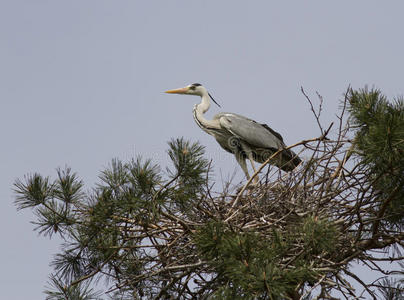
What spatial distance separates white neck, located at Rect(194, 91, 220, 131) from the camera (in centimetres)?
793

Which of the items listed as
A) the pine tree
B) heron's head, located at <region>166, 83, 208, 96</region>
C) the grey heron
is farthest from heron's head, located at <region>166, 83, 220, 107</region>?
the pine tree

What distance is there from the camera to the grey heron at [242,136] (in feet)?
25.1

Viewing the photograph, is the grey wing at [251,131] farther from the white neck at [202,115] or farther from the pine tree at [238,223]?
the pine tree at [238,223]

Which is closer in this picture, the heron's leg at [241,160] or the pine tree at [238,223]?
the pine tree at [238,223]

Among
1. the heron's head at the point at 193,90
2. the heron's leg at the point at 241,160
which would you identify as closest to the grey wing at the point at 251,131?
the heron's leg at the point at 241,160

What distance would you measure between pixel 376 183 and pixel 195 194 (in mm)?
1236

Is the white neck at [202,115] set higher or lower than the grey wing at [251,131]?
higher

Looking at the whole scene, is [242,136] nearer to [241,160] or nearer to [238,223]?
[241,160]

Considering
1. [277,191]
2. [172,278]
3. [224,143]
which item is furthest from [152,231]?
[224,143]

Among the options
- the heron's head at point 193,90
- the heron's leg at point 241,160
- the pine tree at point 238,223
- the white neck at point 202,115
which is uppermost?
the heron's head at point 193,90

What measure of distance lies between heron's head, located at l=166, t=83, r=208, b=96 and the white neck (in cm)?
6

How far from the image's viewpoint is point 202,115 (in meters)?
8.12

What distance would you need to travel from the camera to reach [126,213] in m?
4.43

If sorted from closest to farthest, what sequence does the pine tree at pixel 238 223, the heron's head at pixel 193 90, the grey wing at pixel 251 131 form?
the pine tree at pixel 238 223
the grey wing at pixel 251 131
the heron's head at pixel 193 90
